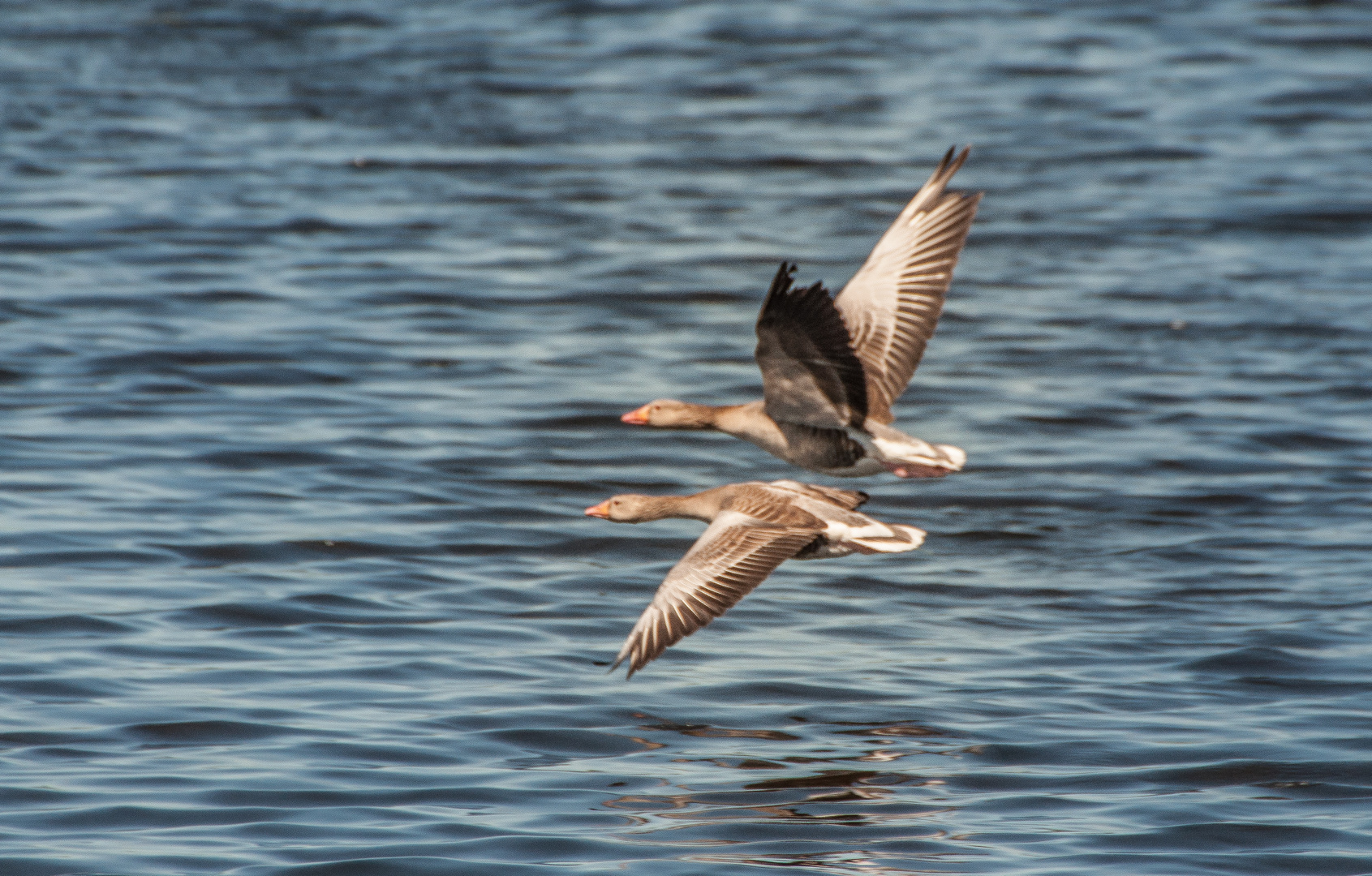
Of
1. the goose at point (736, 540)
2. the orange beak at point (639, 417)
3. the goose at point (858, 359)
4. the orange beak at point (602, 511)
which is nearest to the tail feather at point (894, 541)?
the goose at point (736, 540)

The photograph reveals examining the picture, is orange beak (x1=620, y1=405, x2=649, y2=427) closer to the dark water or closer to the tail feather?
the dark water

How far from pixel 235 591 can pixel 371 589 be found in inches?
28.8

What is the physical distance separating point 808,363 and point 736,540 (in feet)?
4.15

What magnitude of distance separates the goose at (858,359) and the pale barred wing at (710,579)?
943 mm

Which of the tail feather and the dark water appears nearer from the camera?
the dark water

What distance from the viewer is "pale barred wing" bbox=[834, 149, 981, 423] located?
9.91 meters

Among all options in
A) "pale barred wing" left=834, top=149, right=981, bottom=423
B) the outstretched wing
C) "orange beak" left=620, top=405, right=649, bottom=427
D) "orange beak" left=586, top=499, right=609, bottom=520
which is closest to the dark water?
"orange beak" left=586, top=499, right=609, bottom=520

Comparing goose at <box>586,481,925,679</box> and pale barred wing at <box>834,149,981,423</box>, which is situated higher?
pale barred wing at <box>834,149,981,423</box>

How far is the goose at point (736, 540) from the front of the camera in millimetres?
7824

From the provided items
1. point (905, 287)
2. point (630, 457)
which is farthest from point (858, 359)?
point (630, 457)

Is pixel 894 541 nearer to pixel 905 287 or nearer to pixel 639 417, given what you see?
pixel 905 287

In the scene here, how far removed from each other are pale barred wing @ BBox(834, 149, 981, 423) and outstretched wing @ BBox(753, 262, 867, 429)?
0.30 meters

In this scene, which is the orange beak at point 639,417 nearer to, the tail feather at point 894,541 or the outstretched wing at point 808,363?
the outstretched wing at point 808,363

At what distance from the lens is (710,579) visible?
8078 millimetres
